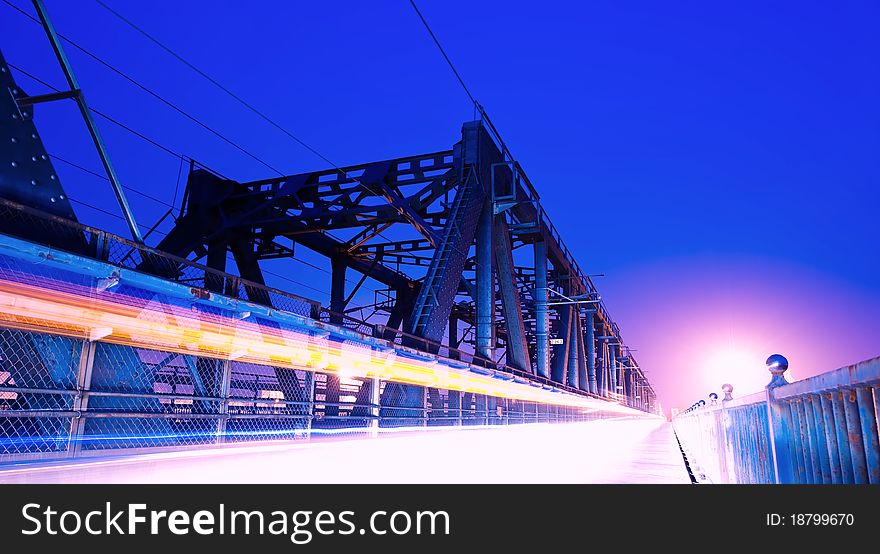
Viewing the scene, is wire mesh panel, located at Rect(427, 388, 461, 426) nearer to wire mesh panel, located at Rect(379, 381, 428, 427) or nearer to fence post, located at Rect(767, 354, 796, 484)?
wire mesh panel, located at Rect(379, 381, 428, 427)

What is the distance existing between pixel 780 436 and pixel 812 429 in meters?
0.62

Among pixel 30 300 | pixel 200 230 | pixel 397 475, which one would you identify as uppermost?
pixel 200 230

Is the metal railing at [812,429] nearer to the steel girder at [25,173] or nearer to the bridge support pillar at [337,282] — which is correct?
the steel girder at [25,173]

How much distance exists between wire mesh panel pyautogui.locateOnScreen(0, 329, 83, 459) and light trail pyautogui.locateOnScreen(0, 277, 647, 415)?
0.66 feet

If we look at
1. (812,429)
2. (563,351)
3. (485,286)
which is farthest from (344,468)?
(563,351)

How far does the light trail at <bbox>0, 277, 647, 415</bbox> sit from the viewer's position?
24.3ft

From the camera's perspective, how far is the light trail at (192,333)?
7418 millimetres

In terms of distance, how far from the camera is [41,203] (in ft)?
26.3

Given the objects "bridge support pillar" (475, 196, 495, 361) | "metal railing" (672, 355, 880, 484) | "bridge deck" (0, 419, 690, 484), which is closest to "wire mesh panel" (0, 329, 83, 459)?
"bridge deck" (0, 419, 690, 484)

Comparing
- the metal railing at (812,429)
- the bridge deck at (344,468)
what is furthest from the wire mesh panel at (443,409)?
the metal railing at (812,429)
